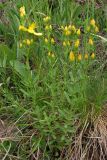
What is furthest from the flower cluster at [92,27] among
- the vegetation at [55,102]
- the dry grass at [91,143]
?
the dry grass at [91,143]

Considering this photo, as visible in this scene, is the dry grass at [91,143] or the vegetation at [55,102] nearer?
the vegetation at [55,102]

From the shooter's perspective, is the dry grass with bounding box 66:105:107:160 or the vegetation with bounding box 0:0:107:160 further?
the dry grass with bounding box 66:105:107:160

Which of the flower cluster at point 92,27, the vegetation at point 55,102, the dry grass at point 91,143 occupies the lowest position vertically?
the dry grass at point 91,143

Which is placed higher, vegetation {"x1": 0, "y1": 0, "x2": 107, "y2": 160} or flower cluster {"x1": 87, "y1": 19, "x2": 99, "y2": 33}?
flower cluster {"x1": 87, "y1": 19, "x2": 99, "y2": 33}

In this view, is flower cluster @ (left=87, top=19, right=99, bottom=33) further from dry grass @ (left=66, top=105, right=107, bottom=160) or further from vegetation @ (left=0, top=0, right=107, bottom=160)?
dry grass @ (left=66, top=105, right=107, bottom=160)

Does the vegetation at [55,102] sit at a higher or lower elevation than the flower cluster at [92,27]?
lower

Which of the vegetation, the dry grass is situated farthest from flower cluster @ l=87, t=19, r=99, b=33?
the dry grass

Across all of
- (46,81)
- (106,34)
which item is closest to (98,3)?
(106,34)

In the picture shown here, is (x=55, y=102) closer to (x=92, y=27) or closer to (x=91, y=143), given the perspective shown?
(x=91, y=143)

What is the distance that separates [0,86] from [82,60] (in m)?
0.45

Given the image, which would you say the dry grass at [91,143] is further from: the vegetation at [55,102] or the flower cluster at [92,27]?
the flower cluster at [92,27]

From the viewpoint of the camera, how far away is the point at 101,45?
225cm

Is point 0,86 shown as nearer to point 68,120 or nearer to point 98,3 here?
point 68,120

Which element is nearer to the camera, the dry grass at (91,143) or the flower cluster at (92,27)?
the flower cluster at (92,27)
